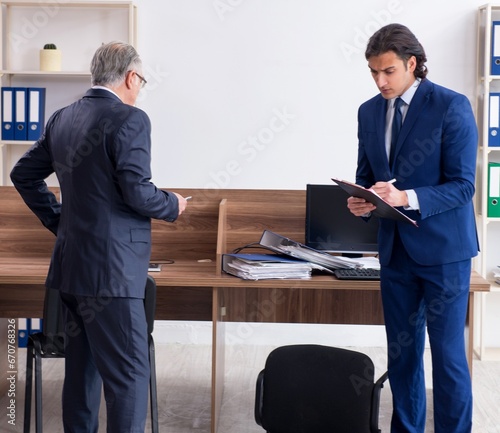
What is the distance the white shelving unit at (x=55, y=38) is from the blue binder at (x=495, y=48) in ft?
7.12

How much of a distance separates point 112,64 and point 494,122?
2.78 meters

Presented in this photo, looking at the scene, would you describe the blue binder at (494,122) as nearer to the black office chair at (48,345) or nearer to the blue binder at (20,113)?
the black office chair at (48,345)

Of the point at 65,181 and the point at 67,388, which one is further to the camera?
the point at 67,388

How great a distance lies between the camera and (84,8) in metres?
4.91

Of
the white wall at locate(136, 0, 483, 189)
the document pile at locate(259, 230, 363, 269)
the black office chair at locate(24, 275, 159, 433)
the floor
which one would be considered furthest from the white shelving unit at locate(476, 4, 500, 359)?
the black office chair at locate(24, 275, 159, 433)

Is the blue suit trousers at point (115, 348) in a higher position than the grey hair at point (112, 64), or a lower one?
lower

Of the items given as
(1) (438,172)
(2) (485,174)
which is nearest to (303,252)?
(1) (438,172)

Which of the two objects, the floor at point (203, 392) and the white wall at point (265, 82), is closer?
the floor at point (203, 392)

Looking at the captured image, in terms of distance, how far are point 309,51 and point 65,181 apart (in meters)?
2.66

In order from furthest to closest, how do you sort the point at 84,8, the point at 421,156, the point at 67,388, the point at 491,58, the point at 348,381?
the point at 84,8 → the point at 491,58 → the point at 67,388 → the point at 421,156 → the point at 348,381

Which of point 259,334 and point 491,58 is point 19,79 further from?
point 491,58

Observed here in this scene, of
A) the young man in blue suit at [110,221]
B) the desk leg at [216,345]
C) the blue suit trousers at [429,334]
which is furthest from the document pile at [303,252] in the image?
the young man in blue suit at [110,221]

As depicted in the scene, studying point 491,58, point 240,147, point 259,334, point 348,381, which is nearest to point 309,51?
point 240,147

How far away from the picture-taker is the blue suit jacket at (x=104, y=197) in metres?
2.45
